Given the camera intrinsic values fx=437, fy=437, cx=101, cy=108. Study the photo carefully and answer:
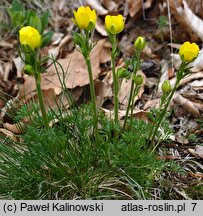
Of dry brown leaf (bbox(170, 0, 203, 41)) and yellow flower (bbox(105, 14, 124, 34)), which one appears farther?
dry brown leaf (bbox(170, 0, 203, 41))

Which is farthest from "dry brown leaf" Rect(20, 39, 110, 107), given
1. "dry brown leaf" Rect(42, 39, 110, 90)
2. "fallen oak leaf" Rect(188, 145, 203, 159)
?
"fallen oak leaf" Rect(188, 145, 203, 159)

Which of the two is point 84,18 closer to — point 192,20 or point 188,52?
point 188,52

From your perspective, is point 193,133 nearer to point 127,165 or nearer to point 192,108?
point 192,108

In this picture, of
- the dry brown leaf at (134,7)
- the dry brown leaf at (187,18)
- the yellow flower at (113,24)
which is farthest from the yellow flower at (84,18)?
the dry brown leaf at (134,7)

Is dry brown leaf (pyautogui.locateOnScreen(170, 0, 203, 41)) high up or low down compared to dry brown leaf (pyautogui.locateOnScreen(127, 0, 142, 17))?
down

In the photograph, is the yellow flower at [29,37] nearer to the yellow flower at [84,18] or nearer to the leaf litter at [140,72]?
the yellow flower at [84,18]

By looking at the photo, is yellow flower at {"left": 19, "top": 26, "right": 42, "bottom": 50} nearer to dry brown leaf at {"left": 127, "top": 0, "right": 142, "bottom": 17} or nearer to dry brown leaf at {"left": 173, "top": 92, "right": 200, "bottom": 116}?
dry brown leaf at {"left": 173, "top": 92, "right": 200, "bottom": 116}

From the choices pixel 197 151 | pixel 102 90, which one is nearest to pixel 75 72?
pixel 102 90
